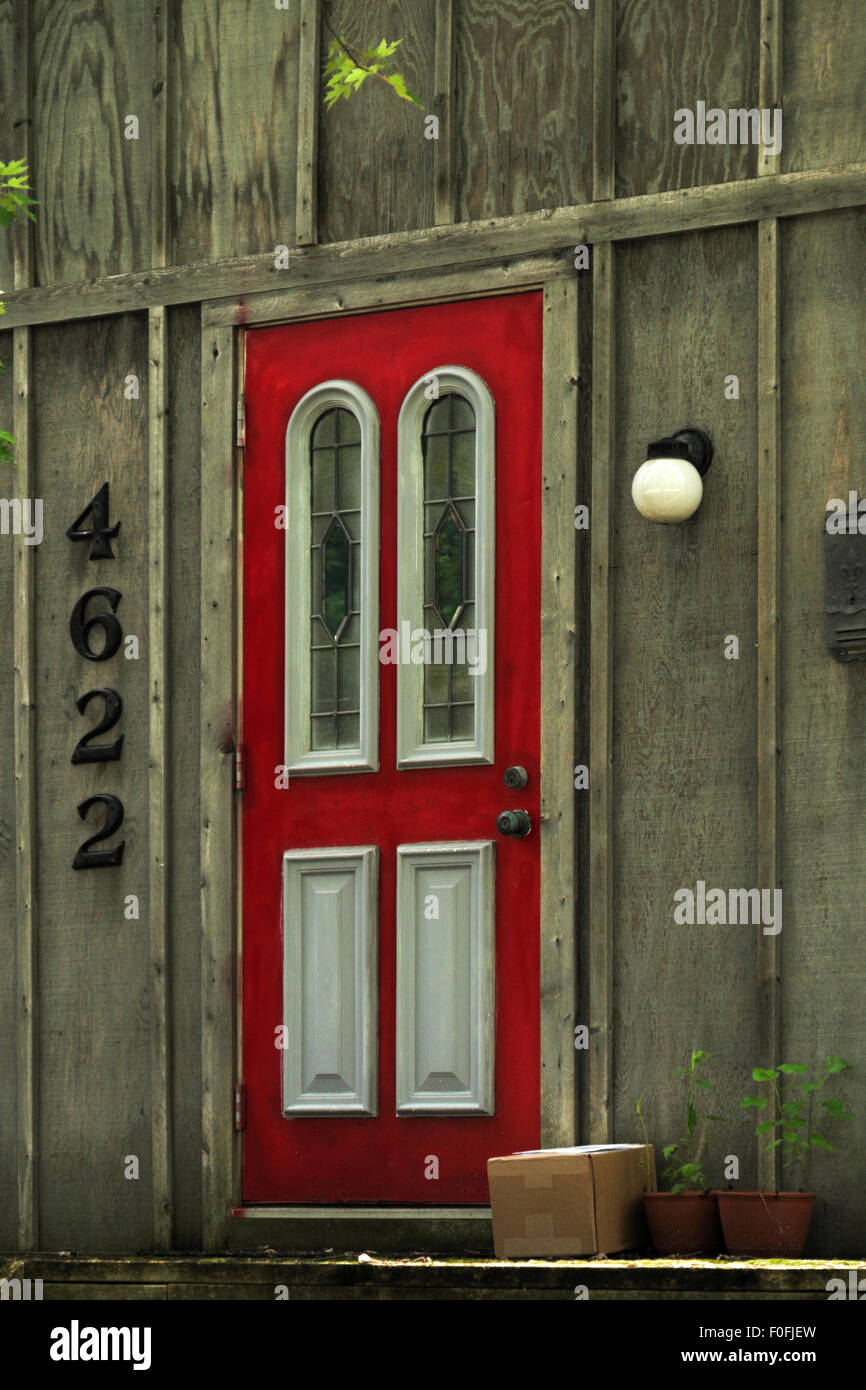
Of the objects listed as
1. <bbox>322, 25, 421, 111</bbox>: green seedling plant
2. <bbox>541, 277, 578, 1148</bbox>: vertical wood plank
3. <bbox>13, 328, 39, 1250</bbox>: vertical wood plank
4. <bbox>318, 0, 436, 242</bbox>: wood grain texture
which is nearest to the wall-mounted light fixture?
<bbox>541, 277, 578, 1148</bbox>: vertical wood plank

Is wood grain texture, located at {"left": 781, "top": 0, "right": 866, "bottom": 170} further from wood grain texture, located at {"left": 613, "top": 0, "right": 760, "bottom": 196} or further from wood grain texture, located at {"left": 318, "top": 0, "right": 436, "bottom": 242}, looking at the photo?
wood grain texture, located at {"left": 318, "top": 0, "right": 436, "bottom": 242}

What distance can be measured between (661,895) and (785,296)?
213cm

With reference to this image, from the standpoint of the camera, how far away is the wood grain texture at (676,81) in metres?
9.48

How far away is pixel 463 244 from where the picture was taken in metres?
9.95

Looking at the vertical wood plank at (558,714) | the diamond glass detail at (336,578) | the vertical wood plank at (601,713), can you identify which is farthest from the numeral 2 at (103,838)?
the vertical wood plank at (601,713)

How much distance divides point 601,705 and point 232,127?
2858 mm

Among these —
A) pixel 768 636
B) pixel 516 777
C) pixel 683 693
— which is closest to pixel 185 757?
pixel 516 777

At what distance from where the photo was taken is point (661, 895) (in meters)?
9.37

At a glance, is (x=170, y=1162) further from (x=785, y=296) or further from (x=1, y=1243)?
(x=785, y=296)

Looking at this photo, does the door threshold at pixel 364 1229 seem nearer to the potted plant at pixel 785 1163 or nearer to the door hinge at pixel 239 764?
the potted plant at pixel 785 1163

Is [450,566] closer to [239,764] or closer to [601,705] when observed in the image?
[601,705]

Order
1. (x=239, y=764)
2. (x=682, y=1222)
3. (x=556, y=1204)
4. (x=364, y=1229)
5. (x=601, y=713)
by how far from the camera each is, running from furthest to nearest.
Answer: (x=239, y=764) < (x=364, y=1229) < (x=601, y=713) < (x=682, y=1222) < (x=556, y=1204)
